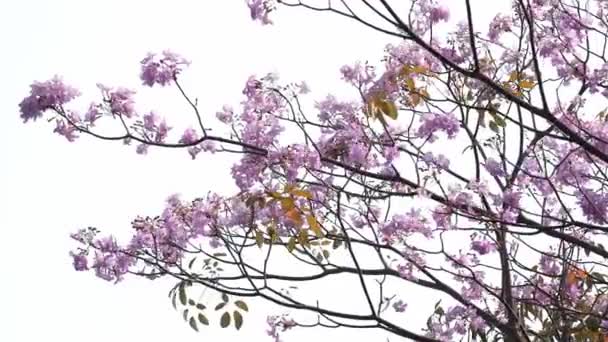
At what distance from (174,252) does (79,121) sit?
836 millimetres

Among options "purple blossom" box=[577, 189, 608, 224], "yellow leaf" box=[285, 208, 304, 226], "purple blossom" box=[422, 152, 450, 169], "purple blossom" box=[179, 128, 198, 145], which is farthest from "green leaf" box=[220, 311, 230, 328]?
"purple blossom" box=[577, 189, 608, 224]

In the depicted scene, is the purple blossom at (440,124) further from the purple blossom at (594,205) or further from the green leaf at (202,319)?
the green leaf at (202,319)

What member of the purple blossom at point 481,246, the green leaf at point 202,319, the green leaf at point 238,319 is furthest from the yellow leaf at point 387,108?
the green leaf at point 202,319

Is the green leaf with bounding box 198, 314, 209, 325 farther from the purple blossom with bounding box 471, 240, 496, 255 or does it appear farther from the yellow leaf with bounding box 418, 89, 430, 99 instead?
the yellow leaf with bounding box 418, 89, 430, 99

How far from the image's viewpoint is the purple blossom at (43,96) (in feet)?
14.8

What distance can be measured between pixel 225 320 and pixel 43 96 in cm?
153

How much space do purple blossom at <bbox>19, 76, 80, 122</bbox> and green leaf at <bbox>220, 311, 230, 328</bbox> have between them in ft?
4.62

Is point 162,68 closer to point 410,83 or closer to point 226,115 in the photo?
point 226,115

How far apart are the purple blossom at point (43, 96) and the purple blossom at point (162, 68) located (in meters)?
0.35

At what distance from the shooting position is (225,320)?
5.07 meters

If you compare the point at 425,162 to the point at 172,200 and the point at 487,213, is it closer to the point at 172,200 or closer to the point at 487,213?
the point at 487,213

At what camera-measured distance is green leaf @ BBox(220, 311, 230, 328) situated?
5.06 meters

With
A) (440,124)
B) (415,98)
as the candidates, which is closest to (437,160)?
(440,124)

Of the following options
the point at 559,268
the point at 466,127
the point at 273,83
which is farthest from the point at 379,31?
the point at 559,268
